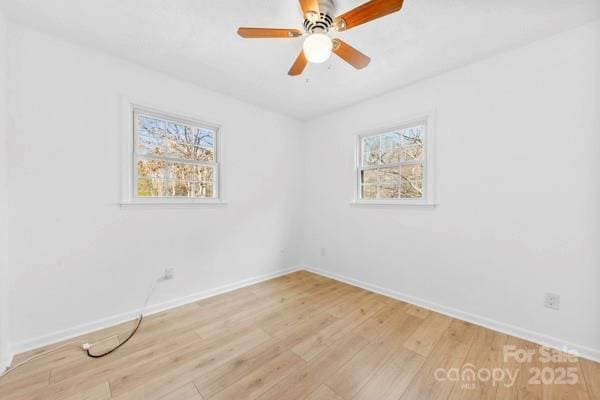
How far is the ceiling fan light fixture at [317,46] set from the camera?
1.51 m

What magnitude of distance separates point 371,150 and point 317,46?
1.96 meters

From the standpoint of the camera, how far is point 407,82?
2.68m

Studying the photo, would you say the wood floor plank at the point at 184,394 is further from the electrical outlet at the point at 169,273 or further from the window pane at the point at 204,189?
the window pane at the point at 204,189

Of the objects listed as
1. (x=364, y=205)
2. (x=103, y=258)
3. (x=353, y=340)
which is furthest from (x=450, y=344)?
(x=103, y=258)

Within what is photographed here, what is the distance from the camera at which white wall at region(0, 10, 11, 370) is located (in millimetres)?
1675

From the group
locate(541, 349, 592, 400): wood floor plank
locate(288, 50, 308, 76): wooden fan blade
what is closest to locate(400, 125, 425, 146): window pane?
locate(288, 50, 308, 76): wooden fan blade

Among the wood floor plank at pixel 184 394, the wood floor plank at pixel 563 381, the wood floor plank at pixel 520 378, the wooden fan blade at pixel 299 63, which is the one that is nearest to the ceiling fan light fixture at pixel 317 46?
the wooden fan blade at pixel 299 63

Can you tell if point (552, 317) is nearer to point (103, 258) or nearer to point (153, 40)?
point (103, 258)

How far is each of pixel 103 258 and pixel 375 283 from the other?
Result: 2.97m

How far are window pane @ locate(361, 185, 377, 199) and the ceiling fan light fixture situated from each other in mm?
1994

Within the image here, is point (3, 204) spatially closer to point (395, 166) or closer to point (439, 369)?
point (439, 369)

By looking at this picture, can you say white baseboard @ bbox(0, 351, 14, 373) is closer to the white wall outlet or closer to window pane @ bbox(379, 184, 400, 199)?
window pane @ bbox(379, 184, 400, 199)

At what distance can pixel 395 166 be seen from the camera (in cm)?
296

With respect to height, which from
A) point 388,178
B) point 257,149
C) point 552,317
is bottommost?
point 552,317
